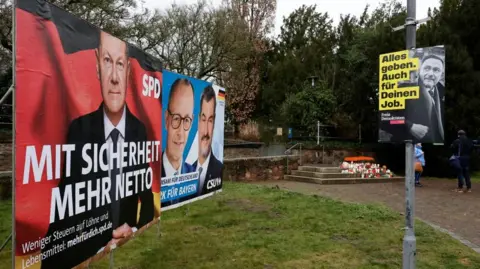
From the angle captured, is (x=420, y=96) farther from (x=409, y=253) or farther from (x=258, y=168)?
(x=258, y=168)

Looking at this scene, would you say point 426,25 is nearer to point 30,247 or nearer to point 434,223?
point 434,223

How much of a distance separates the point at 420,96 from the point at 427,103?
0.35ft

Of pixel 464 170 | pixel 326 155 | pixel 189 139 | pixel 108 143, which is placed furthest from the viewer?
pixel 326 155

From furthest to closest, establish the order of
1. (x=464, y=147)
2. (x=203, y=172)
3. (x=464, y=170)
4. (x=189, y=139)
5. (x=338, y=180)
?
(x=338, y=180) < (x=464, y=170) < (x=464, y=147) < (x=203, y=172) < (x=189, y=139)

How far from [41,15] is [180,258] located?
11.7 ft

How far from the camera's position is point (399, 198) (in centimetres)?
1189

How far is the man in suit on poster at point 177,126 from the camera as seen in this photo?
6.24 meters

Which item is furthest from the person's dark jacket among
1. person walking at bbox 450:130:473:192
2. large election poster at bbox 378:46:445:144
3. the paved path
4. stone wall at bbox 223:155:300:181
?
large election poster at bbox 378:46:445:144

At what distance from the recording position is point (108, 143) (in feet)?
12.7

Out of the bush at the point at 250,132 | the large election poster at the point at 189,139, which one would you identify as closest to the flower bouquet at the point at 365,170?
the bush at the point at 250,132

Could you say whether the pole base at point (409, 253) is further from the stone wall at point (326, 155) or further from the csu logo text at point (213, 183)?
the stone wall at point (326, 155)

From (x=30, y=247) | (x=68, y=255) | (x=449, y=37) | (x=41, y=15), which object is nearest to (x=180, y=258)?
(x=68, y=255)

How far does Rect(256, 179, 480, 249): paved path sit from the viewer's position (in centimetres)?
821

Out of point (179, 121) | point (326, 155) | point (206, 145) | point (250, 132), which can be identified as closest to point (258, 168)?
point (326, 155)
